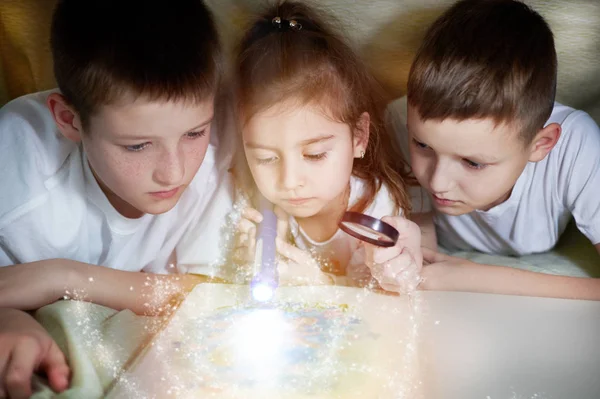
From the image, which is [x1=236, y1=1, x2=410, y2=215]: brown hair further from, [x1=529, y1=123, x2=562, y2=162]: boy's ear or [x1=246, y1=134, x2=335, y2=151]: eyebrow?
[x1=529, y1=123, x2=562, y2=162]: boy's ear

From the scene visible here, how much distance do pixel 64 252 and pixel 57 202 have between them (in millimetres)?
64

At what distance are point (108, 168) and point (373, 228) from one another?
0.98 feet

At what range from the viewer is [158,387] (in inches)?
26.2

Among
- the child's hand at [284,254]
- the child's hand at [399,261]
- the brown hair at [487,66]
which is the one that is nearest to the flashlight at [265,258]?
the child's hand at [284,254]

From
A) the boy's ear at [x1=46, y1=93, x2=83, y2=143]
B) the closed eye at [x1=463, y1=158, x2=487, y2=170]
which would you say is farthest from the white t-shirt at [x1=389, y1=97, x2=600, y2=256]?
the boy's ear at [x1=46, y1=93, x2=83, y2=143]

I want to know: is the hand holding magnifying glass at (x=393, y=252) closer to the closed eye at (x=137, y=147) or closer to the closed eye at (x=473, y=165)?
the closed eye at (x=473, y=165)

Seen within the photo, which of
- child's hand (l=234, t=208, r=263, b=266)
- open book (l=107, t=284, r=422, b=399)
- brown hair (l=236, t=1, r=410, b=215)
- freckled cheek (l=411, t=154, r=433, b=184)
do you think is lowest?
open book (l=107, t=284, r=422, b=399)

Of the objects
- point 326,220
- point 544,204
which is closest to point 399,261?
point 326,220

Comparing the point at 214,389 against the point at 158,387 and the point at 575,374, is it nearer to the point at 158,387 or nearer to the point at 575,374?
the point at 158,387

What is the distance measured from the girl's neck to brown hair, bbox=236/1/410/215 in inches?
4.4

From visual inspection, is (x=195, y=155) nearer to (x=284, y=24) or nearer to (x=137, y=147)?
(x=137, y=147)

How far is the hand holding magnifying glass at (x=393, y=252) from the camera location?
30.2 inches

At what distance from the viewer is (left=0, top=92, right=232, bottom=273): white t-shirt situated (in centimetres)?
77

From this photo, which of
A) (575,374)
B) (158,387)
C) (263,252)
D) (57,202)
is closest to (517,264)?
(575,374)
